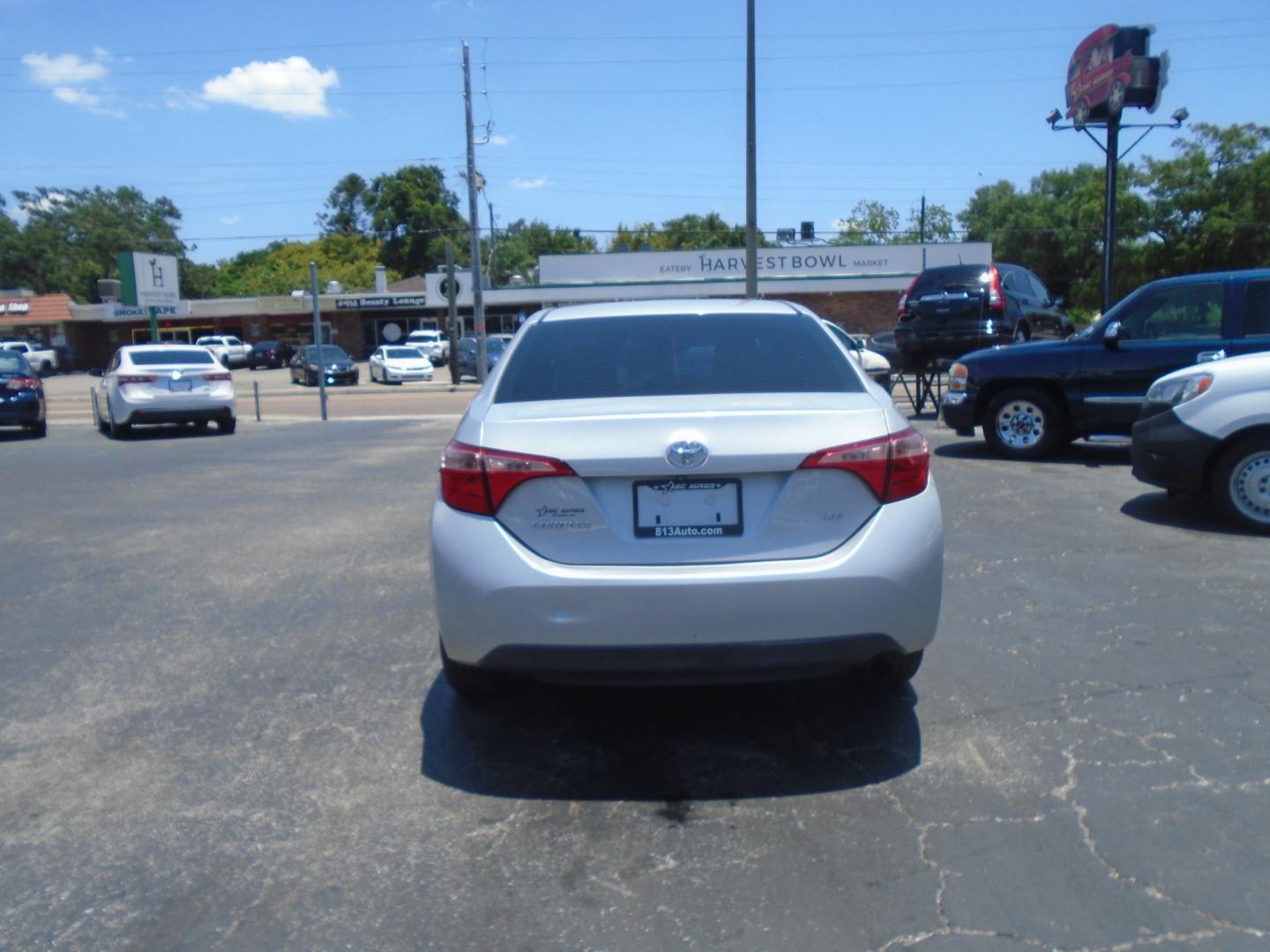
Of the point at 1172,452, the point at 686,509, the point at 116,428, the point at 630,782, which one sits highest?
the point at 686,509

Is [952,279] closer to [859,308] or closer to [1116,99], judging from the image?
[1116,99]

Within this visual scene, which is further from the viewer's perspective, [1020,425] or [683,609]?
[1020,425]

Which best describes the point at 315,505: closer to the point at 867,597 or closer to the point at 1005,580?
the point at 1005,580

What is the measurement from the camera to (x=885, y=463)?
3.90 metres

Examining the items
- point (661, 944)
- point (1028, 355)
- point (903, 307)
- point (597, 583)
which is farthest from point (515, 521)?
point (903, 307)

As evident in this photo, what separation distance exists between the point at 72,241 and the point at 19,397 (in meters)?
97.2

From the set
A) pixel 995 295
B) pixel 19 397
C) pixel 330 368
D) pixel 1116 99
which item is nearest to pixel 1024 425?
pixel 995 295

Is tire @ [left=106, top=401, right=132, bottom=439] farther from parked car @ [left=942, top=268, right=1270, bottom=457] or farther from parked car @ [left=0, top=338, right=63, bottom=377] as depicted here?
parked car @ [left=0, top=338, right=63, bottom=377]

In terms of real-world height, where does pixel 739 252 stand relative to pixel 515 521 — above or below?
above

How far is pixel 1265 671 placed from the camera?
4.87 metres

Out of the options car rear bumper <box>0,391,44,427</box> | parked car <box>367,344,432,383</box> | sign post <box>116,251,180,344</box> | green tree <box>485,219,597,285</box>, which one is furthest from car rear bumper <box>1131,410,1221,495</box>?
green tree <box>485,219,597,285</box>

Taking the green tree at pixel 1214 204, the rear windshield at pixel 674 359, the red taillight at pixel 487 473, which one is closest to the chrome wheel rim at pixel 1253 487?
the rear windshield at pixel 674 359

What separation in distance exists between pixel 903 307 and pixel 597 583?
13567 millimetres

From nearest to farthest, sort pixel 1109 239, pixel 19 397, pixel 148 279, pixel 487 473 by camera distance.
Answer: pixel 487 473, pixel 19 397, pixel 1109 239, pixel 148 279
